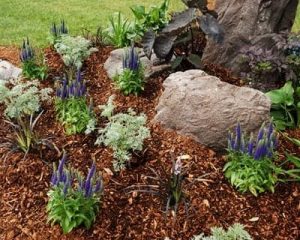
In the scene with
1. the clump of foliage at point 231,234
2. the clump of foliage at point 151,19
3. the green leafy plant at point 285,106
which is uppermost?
the clump of foliage at point 151,19

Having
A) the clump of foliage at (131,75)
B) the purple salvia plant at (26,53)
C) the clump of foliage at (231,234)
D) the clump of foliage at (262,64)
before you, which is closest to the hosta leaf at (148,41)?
the clump of foliage at (131,75)

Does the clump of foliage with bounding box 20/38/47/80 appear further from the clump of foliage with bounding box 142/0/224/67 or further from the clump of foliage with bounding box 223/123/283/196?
the clump of foliage with bounding box 223/123/283/196

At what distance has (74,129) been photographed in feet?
15.4

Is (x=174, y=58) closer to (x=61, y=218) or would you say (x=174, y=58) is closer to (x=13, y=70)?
(x=13, y=70)

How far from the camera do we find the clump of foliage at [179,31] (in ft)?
17.0

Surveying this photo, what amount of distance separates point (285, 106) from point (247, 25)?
3.67ft

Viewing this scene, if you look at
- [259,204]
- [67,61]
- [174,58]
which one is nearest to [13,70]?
[67,61]

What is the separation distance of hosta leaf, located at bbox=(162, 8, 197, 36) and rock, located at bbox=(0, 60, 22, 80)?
1.72 meters

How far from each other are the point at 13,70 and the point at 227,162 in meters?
2.74

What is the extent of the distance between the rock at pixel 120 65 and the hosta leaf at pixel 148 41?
0.27 metres

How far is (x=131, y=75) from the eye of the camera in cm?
516

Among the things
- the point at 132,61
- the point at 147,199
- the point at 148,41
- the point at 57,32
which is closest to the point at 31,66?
the point at 57,32

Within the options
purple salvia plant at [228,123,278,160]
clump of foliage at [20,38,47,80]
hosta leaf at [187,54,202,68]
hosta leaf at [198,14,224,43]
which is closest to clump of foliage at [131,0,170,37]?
hosta leaf at [187,54,202,68]

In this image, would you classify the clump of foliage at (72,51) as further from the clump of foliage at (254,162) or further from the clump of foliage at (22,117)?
the clump of foliage at (254,162)
